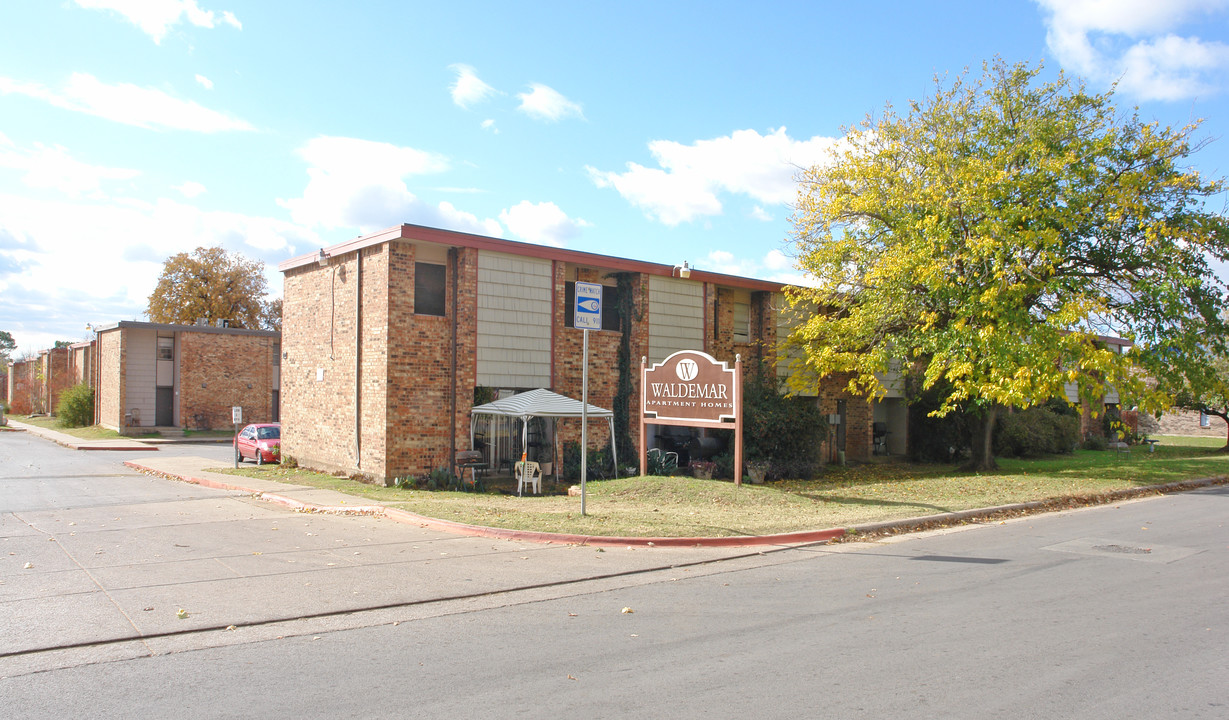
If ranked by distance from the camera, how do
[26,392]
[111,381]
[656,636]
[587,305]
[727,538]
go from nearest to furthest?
[656,636] < [727,538] < [587,305] < [111,381] < [26,392]

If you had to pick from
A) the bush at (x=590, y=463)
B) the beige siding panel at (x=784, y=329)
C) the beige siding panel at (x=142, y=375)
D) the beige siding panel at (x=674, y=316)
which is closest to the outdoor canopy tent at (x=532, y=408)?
the bush at (x=590, y=463)

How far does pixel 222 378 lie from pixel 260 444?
60.0ft

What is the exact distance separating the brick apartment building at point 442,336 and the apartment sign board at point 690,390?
3294 millimetres

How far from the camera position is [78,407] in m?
42.8

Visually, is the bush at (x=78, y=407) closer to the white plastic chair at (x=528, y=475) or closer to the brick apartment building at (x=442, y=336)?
the brick apartment building at (x=442, y=336)

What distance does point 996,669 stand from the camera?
18.9 feet

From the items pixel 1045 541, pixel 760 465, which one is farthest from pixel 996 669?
pixel 760 465

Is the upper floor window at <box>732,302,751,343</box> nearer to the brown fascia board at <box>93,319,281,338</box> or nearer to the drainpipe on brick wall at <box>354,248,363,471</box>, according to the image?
the drainpipe on brick wall at <box>354,248,363,471</box>

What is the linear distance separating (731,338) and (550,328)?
22.0ft

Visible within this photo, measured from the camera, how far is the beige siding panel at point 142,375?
38094 millimetres

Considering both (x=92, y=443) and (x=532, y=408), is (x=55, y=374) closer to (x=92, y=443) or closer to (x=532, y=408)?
(x=92, y=443)

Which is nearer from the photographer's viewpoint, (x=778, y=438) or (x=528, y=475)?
(x=528, y=475)

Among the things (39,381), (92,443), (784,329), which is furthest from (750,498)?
(39,381)

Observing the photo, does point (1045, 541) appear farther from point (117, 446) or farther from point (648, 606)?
point (117, 446)
